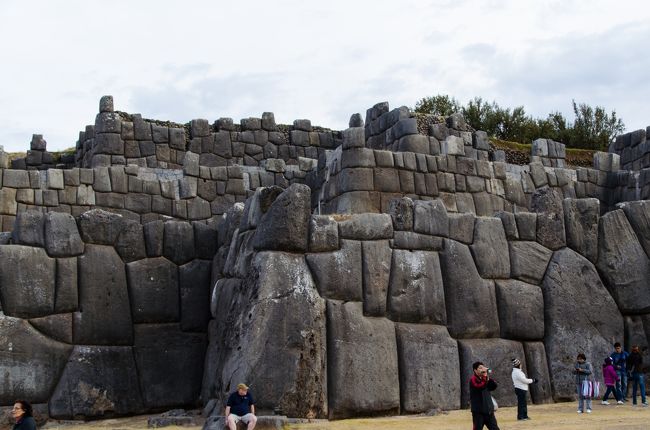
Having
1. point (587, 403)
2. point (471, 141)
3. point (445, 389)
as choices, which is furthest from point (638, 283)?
point (471, 141)

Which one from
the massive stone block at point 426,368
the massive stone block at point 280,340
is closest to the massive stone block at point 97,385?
the massive stone block at point 280,340

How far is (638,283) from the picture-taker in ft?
56.1

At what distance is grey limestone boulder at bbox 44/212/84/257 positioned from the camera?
15.1 metres

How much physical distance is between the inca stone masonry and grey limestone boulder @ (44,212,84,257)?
0.03m

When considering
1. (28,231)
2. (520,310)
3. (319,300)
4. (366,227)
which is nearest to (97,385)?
(28,231)

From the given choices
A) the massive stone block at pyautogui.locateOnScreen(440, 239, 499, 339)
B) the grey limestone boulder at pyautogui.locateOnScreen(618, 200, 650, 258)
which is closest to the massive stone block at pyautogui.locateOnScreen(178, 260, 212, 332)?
the massive stone block at pyautogui.locateOnScreen(440, 239, 499, 339)

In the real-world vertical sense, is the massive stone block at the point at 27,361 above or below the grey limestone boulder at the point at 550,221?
below

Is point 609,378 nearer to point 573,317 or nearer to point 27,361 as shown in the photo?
point 573,317

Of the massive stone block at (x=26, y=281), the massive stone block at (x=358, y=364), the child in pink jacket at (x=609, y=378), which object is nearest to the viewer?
the massive stone block at (x=358, y=364)

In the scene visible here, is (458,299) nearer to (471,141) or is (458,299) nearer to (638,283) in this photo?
(638,283)

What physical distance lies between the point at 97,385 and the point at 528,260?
24.2 ft

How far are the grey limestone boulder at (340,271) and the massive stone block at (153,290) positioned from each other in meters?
3.05

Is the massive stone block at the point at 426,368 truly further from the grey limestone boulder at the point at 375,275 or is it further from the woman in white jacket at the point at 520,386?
the woman in white jacket at the point at 520,386

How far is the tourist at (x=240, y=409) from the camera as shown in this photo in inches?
479
